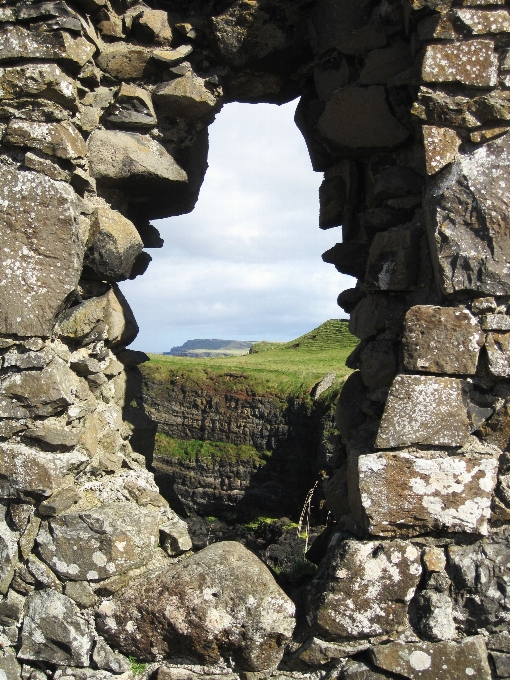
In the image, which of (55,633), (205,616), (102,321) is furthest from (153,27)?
(55,633)

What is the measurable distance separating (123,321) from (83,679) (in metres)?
1.80

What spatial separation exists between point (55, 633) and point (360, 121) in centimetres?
287

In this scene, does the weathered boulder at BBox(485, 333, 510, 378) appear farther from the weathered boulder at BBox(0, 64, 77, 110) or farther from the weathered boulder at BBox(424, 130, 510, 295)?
the weathered boulder at BBox(0, 64, 77, 110)

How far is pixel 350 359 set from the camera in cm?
341

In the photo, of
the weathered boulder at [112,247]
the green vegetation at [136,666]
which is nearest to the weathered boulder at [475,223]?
the weathered boulder at [112,247]

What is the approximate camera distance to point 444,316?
2615mm

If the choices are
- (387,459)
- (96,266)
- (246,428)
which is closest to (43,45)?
(96,266)

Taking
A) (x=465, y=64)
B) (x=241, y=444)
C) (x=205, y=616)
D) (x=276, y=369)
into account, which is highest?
(x=465, y=64)

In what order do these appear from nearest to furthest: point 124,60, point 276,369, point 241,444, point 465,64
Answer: point 465,64 → point 124,60 → point 241,444 → point 276,369

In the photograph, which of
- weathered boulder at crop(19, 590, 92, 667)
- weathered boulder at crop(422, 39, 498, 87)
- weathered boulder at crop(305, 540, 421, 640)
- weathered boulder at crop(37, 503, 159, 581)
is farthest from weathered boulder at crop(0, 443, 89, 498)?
weathered boulder at crop(422, 39, 498, 87)

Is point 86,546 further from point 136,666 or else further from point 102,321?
point 102,321

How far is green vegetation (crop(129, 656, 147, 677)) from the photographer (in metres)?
2.76

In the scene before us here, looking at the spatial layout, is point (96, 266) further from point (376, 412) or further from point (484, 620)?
point (484, 620)

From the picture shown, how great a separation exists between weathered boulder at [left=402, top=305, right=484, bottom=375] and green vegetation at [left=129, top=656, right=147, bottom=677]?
5.80 ft
